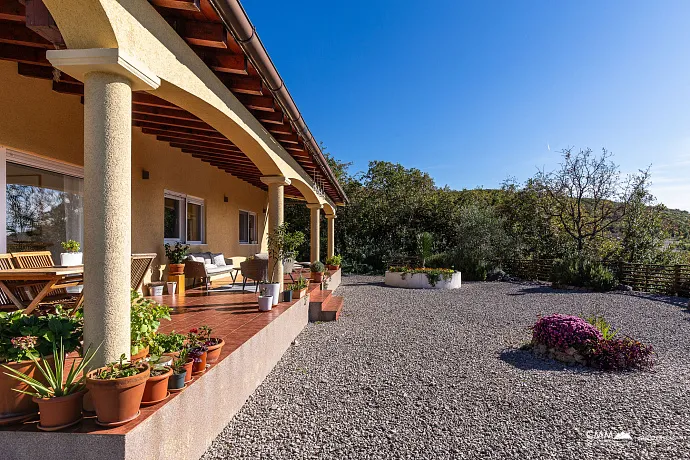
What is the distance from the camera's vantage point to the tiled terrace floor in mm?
2080

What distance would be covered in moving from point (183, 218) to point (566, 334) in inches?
321

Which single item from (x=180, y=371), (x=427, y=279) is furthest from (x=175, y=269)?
(x=427, y=279)

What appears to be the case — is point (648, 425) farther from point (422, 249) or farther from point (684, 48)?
point (422, 249)

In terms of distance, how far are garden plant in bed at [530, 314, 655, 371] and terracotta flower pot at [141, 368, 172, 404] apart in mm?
5112

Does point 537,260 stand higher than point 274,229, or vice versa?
point 274,229

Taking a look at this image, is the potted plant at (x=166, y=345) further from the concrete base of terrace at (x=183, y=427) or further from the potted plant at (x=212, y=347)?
the concrete base of terrace at (x=183, y=427)

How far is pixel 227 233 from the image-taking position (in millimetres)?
12227

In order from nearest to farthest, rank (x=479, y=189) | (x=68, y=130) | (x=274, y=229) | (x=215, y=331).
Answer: (x=215, y=331) → (x=68, y=130) → (x=274, y=229) → (x=479, y=189)

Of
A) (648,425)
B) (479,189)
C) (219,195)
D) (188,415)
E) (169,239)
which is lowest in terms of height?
(648,425)

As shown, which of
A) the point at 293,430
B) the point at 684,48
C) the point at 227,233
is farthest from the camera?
the point at 227,233

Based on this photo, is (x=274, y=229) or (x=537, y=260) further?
(x=537, y=260)

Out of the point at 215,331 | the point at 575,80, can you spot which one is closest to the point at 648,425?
the point at 215,331

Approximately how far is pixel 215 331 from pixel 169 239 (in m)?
5.06

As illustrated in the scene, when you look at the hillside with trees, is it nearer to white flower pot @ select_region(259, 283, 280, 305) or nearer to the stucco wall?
the stucco wall
